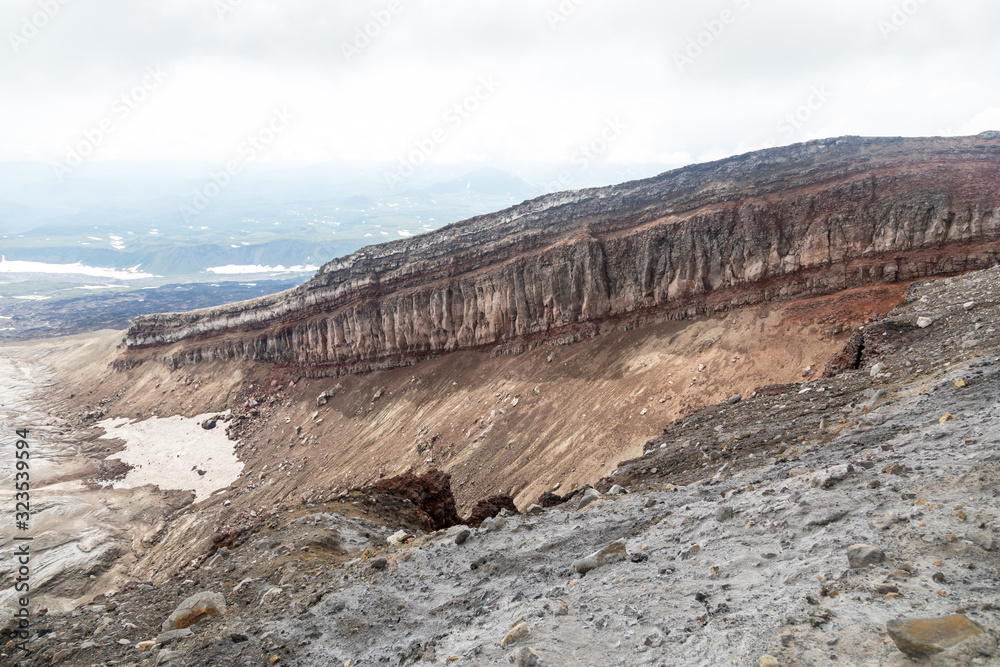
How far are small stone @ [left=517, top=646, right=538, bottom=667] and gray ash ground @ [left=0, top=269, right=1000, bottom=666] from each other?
22mm

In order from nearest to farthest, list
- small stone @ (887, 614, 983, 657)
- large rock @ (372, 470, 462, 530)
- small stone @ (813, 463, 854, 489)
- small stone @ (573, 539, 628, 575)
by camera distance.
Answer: small stone @ (887, 614, 983, 657)
small stone @ (813, 463, 854, 489)
small stone @ (573, 539, 628, 575)
large rock @ (372, 470, 462, 530)

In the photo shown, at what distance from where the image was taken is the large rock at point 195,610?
319 inches

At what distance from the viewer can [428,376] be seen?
113 ft

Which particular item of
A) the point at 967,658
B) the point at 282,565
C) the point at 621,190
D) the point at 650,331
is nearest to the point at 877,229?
the point at 650,331

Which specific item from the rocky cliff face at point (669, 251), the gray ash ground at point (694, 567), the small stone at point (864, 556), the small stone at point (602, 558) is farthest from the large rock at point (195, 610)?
the rocky cliff face at point (669, 251)

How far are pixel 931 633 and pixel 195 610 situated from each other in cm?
Answer: 1002

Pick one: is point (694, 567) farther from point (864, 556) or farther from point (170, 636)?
point (170, 636)

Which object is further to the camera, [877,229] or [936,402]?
[877,229]

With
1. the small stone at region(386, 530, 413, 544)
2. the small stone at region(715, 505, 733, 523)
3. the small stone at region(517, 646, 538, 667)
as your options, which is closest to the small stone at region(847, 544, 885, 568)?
the small stone at region(715, 505, 733, 523)

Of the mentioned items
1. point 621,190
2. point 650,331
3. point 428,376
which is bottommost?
point 428,376

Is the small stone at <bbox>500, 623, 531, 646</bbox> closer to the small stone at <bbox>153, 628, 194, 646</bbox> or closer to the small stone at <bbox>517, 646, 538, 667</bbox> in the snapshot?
the small stone at <bbox>517, 646, 538, 667</bbox>

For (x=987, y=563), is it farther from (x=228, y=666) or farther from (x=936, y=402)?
(x=228, y=666)

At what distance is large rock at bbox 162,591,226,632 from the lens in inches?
319

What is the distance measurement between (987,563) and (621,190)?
31.4m
